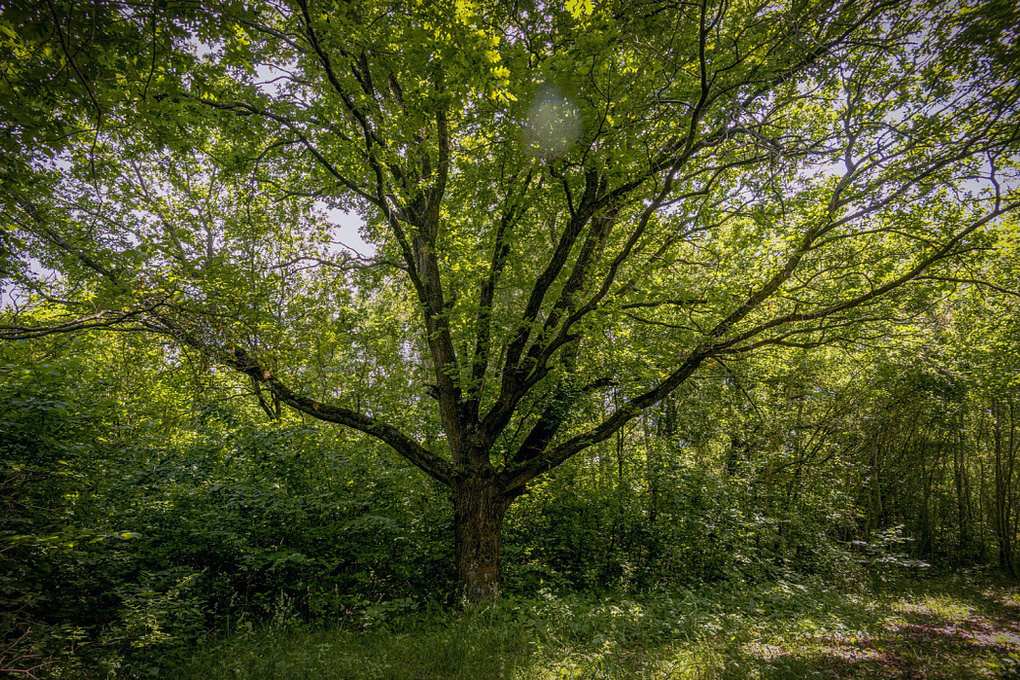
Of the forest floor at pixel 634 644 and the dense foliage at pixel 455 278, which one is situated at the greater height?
the dense foliage at pixel 455 278

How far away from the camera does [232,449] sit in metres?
8.00

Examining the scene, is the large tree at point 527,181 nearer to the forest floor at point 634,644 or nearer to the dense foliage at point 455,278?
the dense foliage at point 455,278

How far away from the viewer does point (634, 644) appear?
5059mm

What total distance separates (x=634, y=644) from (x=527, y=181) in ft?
21.6

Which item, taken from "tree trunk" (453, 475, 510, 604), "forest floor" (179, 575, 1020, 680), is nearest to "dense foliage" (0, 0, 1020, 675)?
"tree trunk" (453, 475, 510, 604)

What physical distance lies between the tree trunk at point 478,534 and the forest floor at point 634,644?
1.77 feet

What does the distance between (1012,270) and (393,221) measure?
1048 cm

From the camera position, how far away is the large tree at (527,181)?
4172mm

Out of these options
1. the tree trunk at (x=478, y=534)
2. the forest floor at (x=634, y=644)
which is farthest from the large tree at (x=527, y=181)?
the forest floor at (x=634, y=644)

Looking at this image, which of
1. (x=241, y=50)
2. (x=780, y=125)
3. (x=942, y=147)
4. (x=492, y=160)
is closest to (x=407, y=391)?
(x=492, y=160)

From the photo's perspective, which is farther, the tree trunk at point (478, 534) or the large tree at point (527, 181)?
the tree trunk at point (478, 534)

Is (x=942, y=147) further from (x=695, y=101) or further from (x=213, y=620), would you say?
(x=213, y=620)

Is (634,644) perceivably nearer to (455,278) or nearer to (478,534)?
(478,534)

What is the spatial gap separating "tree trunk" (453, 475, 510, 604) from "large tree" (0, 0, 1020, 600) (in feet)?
0.12
